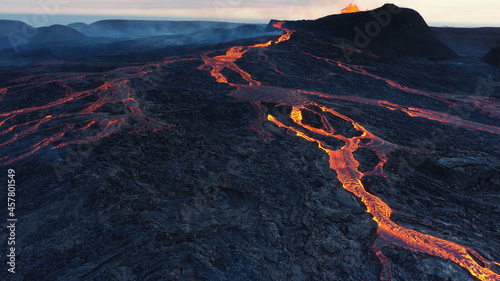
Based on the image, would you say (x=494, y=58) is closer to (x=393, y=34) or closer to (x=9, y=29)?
(x=393, y=34)

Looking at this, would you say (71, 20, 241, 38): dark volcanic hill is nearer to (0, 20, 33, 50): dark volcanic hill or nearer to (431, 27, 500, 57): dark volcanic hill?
(0, 20, 33, 50): dark volcanic hill

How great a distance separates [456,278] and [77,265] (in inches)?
448

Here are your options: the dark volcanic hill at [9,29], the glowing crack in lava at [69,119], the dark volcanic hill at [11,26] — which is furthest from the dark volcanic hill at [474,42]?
the dark volcanic hill at [11,26]

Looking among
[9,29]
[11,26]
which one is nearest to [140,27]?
[11,26]

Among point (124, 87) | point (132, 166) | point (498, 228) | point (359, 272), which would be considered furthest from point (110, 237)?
point (124, 87)

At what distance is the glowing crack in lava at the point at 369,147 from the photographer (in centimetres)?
845

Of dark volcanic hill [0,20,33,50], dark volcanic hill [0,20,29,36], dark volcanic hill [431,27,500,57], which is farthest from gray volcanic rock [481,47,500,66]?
dark volcanic hill [0,20,29,36]

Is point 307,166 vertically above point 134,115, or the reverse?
point 134,115

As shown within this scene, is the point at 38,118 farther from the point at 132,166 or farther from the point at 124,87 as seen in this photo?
the point at 132,166

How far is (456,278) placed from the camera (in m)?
7.67

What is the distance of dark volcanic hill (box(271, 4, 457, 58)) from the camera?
40500 millimetres

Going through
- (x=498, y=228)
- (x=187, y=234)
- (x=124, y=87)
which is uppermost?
(x=124, y=87)

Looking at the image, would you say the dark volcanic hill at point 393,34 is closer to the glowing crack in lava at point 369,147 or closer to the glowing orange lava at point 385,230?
the glowing crack in lava at point 369,147

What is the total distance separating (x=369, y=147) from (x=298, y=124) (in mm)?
5097
